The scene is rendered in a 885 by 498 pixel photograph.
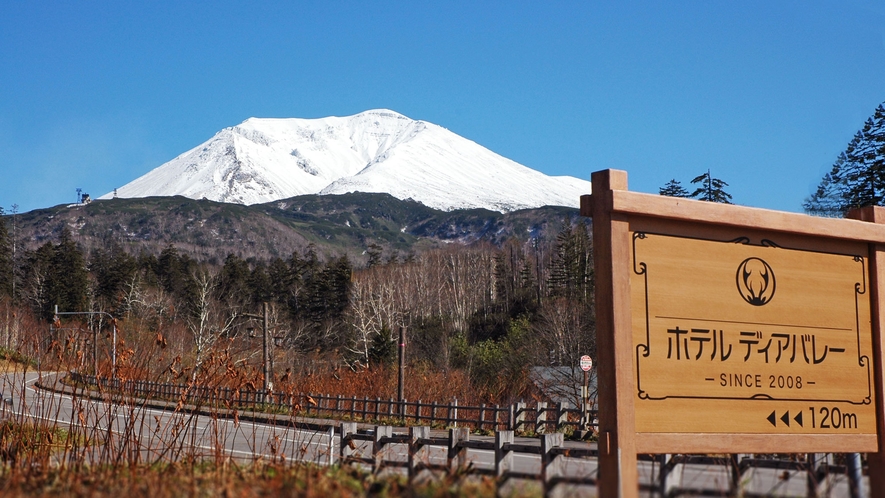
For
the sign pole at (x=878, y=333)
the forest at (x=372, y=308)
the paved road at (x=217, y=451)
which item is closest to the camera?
the paved road at (x=217, y=451)

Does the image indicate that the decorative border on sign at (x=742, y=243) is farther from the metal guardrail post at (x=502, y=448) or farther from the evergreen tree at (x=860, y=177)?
the evergreen tree at (x=860, y=177)

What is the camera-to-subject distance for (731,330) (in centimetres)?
575

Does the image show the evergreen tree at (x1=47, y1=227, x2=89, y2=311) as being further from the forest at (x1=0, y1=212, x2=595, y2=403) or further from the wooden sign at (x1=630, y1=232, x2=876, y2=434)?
the wooden sign at (x1=630, y1=232, x2=876, y2=434)

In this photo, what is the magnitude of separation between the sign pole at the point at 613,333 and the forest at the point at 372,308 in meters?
30.1

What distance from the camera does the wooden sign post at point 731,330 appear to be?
529 centimetres

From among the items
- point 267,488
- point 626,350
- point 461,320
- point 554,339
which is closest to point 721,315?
point 626,350

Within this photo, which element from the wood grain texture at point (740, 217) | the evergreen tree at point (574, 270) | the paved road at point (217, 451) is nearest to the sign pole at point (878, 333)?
the wood grain texture at point (740, 217)

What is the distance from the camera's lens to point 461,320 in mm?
79875

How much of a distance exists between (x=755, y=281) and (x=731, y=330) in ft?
1.37

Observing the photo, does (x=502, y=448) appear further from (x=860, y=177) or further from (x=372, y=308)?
(x=372, y=308)

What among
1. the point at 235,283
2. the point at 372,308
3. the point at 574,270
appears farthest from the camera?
the point at 235,283

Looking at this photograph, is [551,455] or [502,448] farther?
[502,448]

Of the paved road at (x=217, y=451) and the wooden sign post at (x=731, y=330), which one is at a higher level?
the wooden sign post at (x=731, y=330)

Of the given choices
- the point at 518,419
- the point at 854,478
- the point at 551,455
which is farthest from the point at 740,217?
the point at 518,419
